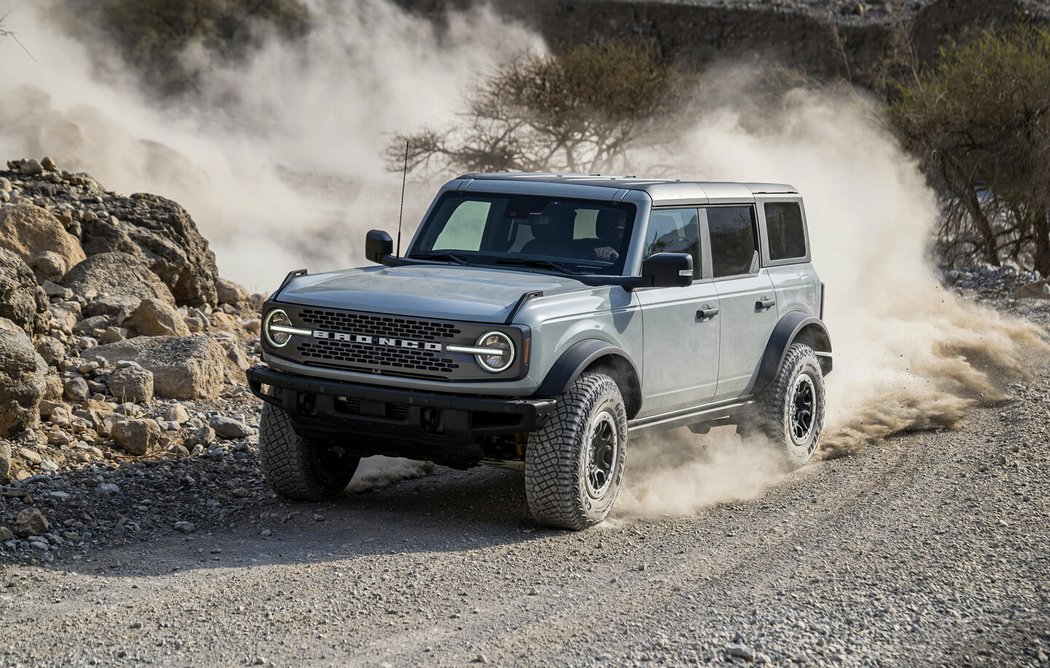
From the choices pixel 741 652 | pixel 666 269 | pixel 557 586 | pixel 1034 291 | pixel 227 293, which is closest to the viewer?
pixel 741 652

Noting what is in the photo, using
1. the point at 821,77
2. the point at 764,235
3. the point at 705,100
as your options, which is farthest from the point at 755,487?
the point at 821,77

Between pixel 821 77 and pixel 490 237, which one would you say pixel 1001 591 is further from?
pixel 821 77

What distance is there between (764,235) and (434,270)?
2.67 metres

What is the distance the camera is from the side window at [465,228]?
8805 millimetres

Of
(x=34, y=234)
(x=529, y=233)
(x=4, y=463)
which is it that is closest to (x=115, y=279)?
(x=34, y=234)

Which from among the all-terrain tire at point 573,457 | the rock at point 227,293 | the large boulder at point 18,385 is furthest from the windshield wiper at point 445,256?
the rock at point 227,293

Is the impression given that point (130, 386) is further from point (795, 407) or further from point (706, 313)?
point (795, 407)

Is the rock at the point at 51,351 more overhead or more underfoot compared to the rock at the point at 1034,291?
more overhead

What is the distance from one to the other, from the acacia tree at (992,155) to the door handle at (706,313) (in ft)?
62.4

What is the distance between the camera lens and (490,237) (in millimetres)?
8734

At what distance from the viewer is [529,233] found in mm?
8648

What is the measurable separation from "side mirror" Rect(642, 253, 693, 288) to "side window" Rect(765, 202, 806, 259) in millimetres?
2001

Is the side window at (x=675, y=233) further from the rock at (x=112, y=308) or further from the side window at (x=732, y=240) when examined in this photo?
the rock at (x=112, y=308)

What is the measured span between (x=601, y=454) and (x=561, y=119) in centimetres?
2693
